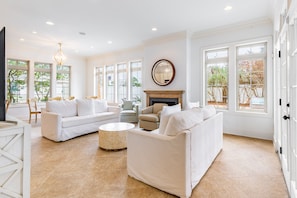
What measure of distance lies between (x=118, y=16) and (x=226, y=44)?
296cm

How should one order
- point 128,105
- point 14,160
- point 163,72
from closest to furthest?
point 14,160 < point 163,72 < point 128,105

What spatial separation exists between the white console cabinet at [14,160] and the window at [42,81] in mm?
6570

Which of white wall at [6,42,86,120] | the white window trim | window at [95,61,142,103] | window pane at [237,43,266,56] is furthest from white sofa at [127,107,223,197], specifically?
white wall at [6,42,86,120]

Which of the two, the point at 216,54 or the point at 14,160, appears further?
the point at 216,54

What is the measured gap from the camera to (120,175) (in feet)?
7.72

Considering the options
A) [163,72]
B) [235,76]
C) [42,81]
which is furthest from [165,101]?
[42,81]

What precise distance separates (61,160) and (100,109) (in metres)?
2.55

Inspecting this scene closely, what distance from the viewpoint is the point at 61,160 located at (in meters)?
2.86

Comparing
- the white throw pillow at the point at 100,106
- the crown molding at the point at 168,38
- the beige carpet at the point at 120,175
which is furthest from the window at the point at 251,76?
the white throw pillow at the point at 100,106

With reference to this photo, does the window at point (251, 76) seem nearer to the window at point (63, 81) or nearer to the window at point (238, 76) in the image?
the window at point (238, 76)

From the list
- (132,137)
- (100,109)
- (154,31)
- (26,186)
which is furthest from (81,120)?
(154,31)

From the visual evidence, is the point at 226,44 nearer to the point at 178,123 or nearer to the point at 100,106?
the point at 178,123

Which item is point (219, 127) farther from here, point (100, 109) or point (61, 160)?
point (100, 109)

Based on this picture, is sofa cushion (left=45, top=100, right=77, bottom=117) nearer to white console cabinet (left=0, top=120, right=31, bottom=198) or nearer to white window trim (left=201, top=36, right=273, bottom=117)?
white console cabinet (left=0, top=120, right=31, bottom=198)
